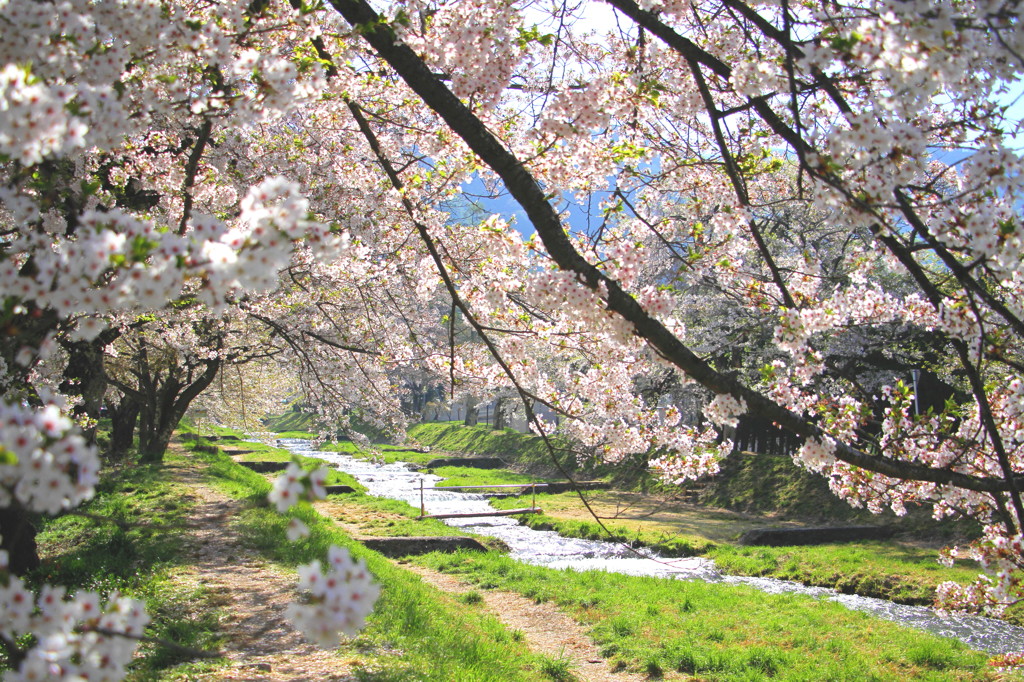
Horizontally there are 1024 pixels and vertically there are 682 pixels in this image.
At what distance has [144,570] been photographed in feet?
24.9

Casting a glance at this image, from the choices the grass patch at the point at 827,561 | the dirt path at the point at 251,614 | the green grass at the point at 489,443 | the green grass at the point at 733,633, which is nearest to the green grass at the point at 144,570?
the dirt path at the point at 251,614

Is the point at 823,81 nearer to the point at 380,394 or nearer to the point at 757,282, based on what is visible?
the point at 757,282

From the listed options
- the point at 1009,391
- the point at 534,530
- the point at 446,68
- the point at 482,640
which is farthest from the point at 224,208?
the point at 534,530

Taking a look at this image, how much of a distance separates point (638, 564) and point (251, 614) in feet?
28.6

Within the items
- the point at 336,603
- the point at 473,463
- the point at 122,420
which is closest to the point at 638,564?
the point at 336,603

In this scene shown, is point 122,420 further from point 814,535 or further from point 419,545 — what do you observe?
point 814,535

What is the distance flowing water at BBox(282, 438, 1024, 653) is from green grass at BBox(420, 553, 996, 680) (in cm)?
74

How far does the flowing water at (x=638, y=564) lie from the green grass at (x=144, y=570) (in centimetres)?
397

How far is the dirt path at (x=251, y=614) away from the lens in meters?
5.25

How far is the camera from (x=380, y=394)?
9766 millimetres

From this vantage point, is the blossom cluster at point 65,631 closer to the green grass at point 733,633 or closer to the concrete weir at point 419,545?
the green grass at point 733,633

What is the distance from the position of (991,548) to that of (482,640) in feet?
16.3

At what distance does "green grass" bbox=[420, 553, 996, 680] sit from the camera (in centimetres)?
703

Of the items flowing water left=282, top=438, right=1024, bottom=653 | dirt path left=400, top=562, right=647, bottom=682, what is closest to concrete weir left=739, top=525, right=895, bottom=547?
flowing water left=282, top=438, right=1024, bottom=653
